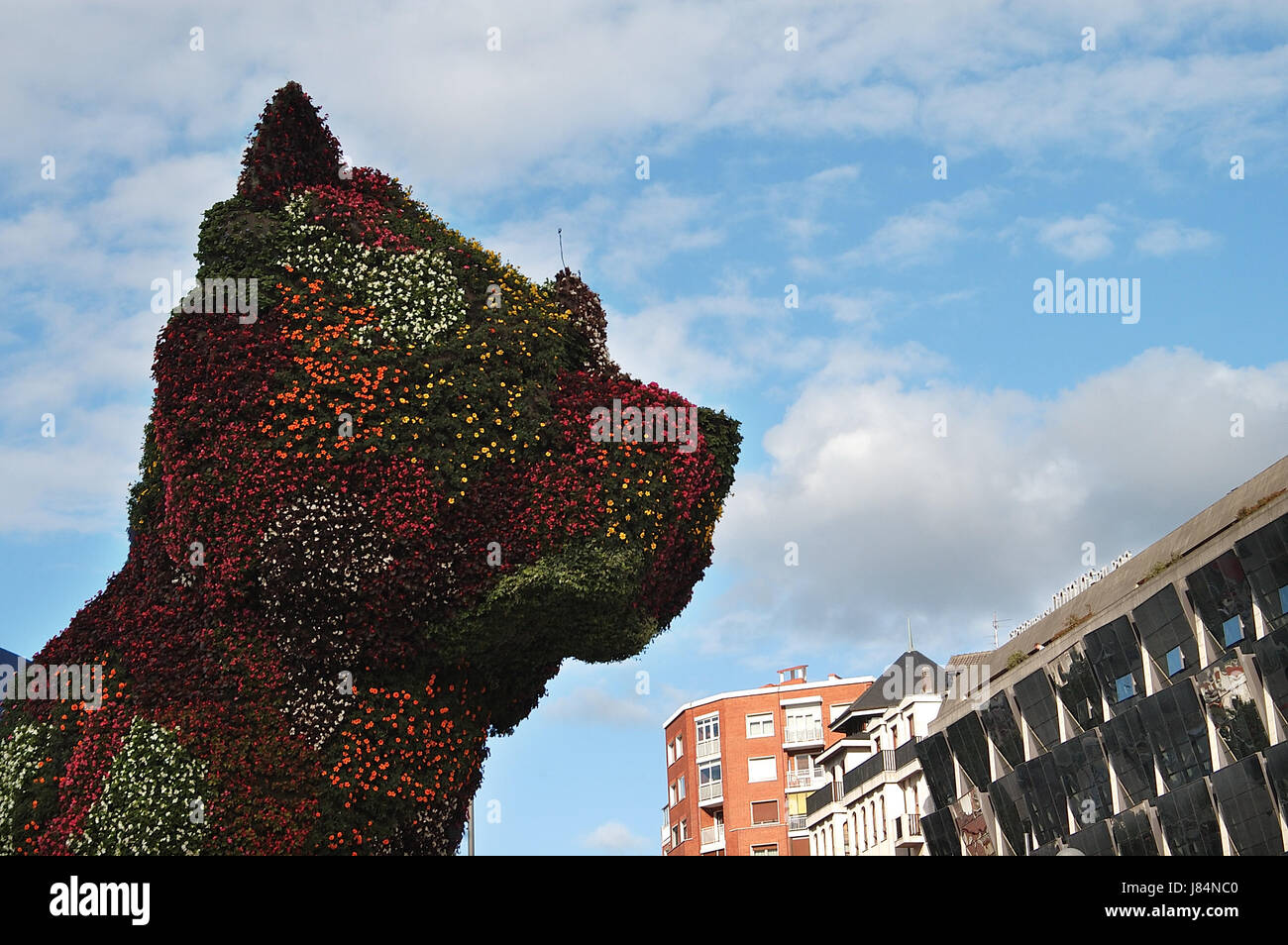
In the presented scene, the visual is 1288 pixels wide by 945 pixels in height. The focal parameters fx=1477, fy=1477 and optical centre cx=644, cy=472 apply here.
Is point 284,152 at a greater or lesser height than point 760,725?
lesser

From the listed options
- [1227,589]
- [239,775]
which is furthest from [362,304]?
[1227,589]

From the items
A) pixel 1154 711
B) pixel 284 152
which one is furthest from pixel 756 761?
pixel 284 152

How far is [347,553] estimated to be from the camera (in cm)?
1484

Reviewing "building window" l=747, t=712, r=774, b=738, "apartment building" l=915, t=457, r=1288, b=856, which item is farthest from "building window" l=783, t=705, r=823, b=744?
"apartment building" l=915, t=457, r=1288, b=856

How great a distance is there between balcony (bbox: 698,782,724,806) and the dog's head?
8336 centimetres

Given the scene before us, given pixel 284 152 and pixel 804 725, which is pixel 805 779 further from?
pixel 284 152

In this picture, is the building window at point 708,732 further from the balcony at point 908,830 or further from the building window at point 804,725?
the balcony at point 908,830

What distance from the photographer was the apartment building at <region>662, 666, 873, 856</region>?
94.8 meters

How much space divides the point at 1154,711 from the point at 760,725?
55342mm

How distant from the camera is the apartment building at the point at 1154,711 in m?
38.8

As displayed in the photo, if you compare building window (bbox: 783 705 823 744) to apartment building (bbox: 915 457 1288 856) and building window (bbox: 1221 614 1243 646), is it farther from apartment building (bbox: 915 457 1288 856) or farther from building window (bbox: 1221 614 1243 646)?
building window (bbox: 1221 614 1243 646)

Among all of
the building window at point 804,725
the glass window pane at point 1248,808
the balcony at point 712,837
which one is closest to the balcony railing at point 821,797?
the building window at point 804,725

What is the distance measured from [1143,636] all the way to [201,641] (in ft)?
118
